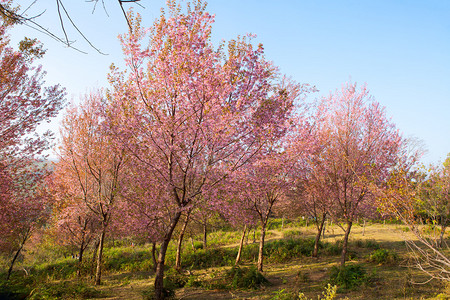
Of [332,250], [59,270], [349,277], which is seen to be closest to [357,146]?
[349,277]

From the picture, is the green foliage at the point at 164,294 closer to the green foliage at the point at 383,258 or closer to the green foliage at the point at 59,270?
the green foliage at the point at 59,270

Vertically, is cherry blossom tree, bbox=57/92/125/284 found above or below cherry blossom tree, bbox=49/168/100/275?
above

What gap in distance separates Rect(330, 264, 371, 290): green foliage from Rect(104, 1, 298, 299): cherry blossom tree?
5.85 meters

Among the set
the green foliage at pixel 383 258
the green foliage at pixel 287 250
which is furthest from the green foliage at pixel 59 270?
the green foliage at pixel 383 258

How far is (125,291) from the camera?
1151 centimetres

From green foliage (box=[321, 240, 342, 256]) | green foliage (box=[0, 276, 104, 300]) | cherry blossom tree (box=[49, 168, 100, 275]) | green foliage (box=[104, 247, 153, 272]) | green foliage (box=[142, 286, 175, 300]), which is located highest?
cherry blossom tree (box=[49, 168, 100, 275])

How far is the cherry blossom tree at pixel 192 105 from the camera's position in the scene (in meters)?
8.16

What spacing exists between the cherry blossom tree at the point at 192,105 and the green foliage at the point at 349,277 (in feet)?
19.2

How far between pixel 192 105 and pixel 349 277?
27.8ft

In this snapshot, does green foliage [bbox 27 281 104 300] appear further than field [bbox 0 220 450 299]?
Yes

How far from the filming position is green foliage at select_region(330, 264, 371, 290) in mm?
9898

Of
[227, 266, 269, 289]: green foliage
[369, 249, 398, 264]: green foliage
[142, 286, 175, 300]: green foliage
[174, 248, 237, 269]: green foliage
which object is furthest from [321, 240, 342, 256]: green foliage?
[142, 286, 175, 300]: green foliage

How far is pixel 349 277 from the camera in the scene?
10.2m

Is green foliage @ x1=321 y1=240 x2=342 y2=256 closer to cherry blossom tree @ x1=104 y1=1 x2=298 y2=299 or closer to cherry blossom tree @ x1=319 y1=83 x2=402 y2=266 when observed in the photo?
cherry blossom tree @ x1=319 y1=83 x2=402 y2=266
